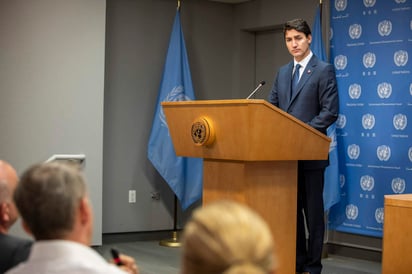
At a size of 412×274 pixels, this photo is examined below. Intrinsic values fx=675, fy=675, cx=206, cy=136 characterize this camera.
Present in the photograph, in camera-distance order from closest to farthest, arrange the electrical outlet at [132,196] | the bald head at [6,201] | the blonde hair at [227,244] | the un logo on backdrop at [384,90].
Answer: the blonde hair at [227,244] → the bald head at [6,201] → the un logo on backdrop at [384,90] → the electrical outlet at [132,196]

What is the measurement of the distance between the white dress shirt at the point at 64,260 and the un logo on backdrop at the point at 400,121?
4469 mm

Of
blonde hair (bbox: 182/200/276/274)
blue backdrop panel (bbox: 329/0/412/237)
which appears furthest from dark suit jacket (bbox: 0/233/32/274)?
blue backdrop panel (bbox: 329/0/412/237)

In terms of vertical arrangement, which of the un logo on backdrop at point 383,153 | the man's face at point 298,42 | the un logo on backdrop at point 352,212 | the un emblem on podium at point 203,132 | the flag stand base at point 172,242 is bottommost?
the flag stand base at point 172,242

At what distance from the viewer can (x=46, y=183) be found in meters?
1.48

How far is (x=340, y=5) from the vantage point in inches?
239

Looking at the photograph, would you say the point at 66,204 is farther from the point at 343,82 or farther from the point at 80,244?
the point at 343,82

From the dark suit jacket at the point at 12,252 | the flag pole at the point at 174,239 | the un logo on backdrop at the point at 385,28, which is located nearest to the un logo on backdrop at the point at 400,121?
the un logo on backdrop at the point at 385,28

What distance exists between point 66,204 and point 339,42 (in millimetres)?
4924

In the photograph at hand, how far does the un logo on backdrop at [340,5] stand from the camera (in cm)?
603

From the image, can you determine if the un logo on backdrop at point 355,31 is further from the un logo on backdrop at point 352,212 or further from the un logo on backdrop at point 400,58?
the un logo on backdrop at point 352,212

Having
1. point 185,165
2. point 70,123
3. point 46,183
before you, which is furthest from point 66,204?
point 185,165

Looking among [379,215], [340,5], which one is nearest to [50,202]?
[379,215]

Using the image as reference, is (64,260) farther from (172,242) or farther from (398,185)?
(172,242)

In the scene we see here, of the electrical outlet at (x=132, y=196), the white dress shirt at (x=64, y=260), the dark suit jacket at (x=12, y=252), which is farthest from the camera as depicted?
the electrical outlet at (x=132, y=196)
